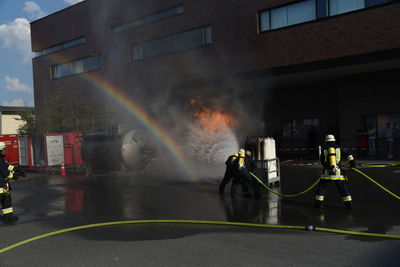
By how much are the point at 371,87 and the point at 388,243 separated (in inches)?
484

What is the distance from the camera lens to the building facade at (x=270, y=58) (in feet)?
46.0

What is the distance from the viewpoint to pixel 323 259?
4051 mm

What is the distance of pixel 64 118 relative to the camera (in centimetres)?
2062

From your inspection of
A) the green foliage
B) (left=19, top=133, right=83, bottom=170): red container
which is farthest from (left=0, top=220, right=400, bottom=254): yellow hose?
the green foliage

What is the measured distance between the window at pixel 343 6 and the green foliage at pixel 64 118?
11864 millimetres

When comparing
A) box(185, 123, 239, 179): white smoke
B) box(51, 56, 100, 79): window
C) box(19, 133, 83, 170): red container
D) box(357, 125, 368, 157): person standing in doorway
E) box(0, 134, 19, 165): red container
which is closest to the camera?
box(185, 123, 239, 179): white smoke

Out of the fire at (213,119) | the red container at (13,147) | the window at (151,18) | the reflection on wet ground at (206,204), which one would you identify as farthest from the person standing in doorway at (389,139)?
the red container at (13,147)

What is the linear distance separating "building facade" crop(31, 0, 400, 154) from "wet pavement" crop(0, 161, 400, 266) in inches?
226

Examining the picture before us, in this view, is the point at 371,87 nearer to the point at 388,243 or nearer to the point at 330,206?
the point at 330,206

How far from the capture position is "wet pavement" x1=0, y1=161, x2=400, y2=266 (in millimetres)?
4219

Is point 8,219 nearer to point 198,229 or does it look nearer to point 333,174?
point 198,229

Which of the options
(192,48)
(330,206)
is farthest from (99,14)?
(330,206)

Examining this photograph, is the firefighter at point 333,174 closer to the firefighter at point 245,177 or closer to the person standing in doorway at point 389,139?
the firefighter at point 245,177

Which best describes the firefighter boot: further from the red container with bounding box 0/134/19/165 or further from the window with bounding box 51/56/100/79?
the window with bounding box 51/56/100/79
